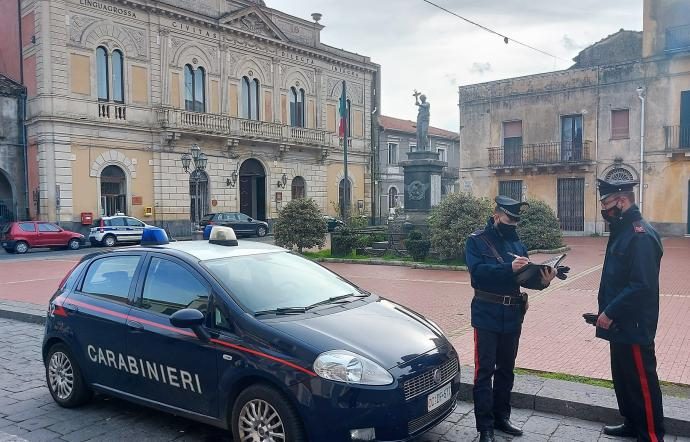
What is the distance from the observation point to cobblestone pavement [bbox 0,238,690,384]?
629cm

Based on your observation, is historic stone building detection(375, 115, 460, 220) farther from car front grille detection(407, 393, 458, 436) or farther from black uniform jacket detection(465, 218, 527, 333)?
car front grille detection(407, 393, 458, 436)

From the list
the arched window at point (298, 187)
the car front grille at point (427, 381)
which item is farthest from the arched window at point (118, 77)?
the car front grille at point (427, 381)

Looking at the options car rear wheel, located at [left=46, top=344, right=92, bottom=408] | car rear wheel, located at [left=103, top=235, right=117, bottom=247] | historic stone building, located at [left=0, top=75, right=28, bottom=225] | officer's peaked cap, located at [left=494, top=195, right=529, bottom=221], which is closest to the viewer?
officer's peaked cap, located at [left=494, top=195, right=529, bottom=221]

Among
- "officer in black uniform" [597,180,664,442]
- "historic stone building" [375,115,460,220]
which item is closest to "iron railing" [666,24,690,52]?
"historic stone building" [375,115,460,220]

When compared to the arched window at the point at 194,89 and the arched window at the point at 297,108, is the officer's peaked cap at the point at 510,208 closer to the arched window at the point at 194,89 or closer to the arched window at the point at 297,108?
the arched window at the point at 194,89

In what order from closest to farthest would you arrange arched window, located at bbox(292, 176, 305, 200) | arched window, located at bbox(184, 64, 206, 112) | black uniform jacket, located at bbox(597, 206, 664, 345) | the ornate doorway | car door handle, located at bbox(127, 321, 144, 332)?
1. black uniform jacket, located at bbox(597, 206, 664, 345)
2. car door handle, located at bbox(127, 321, 144, 332)
3. arched window, located at bbox(184, 64, 206, 112)
4. the ornate doorway
5. arched window, located at bbox(292, 176, 305, 200)

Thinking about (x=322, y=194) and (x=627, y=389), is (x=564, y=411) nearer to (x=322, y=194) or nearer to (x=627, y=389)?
(x=627, y=389)

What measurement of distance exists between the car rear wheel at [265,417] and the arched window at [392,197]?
42642mm

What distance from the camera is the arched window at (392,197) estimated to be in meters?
46.5

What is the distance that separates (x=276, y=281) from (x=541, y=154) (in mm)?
26695

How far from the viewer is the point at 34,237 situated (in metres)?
23.9

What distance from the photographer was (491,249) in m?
4.45

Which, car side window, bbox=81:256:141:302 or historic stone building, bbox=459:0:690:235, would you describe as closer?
car side window, bbox=81:256:141:302

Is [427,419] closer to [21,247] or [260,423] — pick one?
[260,423]
